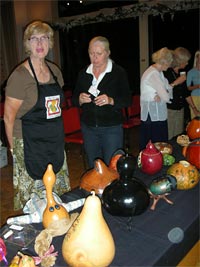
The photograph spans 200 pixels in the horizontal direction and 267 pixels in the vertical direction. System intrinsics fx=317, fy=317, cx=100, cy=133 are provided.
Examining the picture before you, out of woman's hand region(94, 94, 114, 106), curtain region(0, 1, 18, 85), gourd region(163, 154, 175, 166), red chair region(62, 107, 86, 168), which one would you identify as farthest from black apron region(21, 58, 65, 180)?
curtain region(0, 1, 18, 85)

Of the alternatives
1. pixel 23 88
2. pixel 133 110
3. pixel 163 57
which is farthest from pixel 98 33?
pixel 23 88

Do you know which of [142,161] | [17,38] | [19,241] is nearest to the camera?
[19,241]

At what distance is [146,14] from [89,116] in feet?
12.8

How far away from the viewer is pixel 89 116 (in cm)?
202

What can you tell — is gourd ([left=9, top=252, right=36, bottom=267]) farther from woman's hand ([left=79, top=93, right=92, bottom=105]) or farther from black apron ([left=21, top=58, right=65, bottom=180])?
woman's hand ([left=79, top=93, right=92, bottom=105])

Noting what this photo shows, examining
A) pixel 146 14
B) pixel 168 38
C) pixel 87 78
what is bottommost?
pixel 87 78

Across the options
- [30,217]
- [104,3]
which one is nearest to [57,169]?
[30,217]

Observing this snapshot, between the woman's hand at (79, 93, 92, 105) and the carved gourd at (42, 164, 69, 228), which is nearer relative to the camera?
the carved gourd at (42, 164, 69, 228)

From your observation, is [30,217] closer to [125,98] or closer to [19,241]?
[19,241]

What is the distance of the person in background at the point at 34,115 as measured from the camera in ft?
5.34

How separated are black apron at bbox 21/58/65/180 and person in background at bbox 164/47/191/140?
166 cm

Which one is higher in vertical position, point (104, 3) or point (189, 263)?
point (104, 3)

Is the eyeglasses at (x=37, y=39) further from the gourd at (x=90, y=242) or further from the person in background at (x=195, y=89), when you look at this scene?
the person in background at (x=195, y=89)

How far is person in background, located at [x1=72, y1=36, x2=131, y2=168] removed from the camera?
1954 mm
